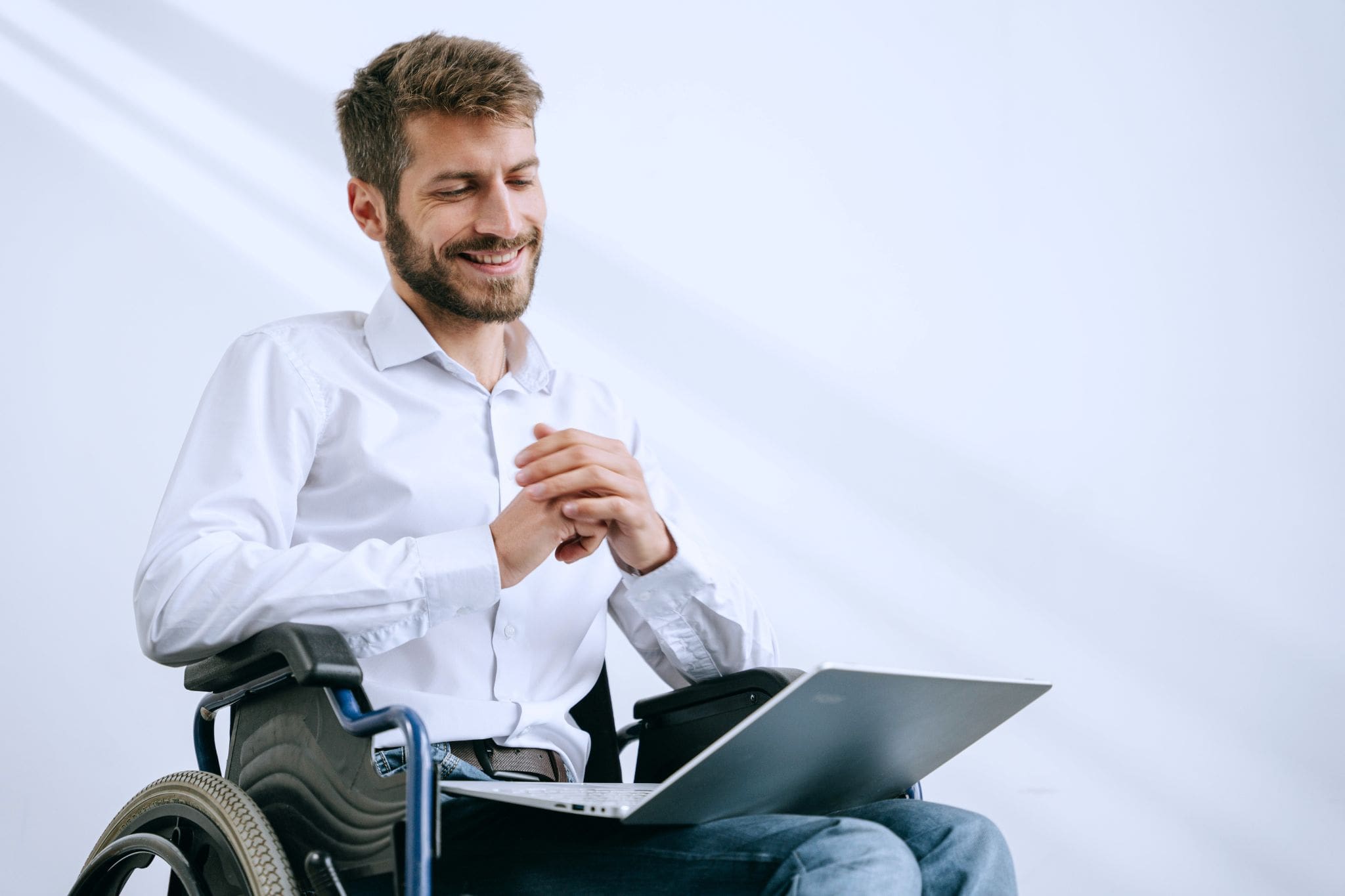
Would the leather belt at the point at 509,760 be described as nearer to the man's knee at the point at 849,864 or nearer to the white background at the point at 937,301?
the man's knee at the point at 849,864

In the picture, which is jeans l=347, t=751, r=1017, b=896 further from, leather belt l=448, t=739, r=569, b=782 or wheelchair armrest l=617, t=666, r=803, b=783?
wheelchair armrest l=617, t=666, r=803, b=783

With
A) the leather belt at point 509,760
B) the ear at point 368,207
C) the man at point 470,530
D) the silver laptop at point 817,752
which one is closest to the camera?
the silver laptop at point 817,752

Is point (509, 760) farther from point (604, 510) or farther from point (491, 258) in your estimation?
point (491, 258)

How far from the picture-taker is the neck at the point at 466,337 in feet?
5.18

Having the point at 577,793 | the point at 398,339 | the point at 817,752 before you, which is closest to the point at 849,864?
the point at 817,752

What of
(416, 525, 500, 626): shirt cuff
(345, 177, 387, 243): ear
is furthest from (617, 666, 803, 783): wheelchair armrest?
(345, 177, 387, 243): ear

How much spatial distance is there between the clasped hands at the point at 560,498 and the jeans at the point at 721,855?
26 centimetres

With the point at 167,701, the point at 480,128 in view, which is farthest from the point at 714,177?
the point at 167,701

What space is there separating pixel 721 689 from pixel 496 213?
0.67 m

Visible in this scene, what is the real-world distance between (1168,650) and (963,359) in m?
0.82

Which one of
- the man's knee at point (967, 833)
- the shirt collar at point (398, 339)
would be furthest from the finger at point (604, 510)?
the man's knee at point (967, 833)

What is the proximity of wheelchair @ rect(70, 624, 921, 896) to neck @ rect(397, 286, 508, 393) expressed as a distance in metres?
0.55

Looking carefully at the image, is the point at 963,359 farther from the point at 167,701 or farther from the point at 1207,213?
the point at 167,701

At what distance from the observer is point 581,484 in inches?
49.2
